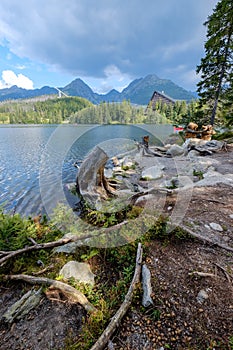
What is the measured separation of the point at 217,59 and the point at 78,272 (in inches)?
778

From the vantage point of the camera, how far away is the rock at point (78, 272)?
9.33 ft

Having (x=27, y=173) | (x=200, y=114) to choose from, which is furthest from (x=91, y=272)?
(x=200, y=114)

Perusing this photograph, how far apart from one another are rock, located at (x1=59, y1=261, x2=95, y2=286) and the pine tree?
1817 cm

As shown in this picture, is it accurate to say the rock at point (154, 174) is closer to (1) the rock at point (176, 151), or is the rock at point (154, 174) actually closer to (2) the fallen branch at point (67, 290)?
(1) the rock at point (176, 151)

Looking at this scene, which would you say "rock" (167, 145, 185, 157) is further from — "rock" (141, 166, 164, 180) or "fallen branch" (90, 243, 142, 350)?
"fallen branch" (90, 243, 142, 350)

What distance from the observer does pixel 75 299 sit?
248 cm

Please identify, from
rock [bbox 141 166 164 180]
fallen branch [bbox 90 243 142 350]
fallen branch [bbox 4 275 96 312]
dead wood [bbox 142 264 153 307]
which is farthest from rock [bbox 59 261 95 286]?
rock [bbox 141 166 164 180]

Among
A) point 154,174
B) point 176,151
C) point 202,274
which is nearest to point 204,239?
point 202,274

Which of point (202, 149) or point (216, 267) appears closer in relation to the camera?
point (216, 267)

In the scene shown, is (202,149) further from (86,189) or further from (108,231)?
(108,231)

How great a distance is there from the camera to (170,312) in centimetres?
209

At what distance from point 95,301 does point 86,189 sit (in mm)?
4303

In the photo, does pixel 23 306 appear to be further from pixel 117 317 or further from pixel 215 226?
pixel 215 226

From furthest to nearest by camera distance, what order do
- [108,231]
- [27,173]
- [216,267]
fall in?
1. [27,173]
2. [108,231]
3. [216,267]
